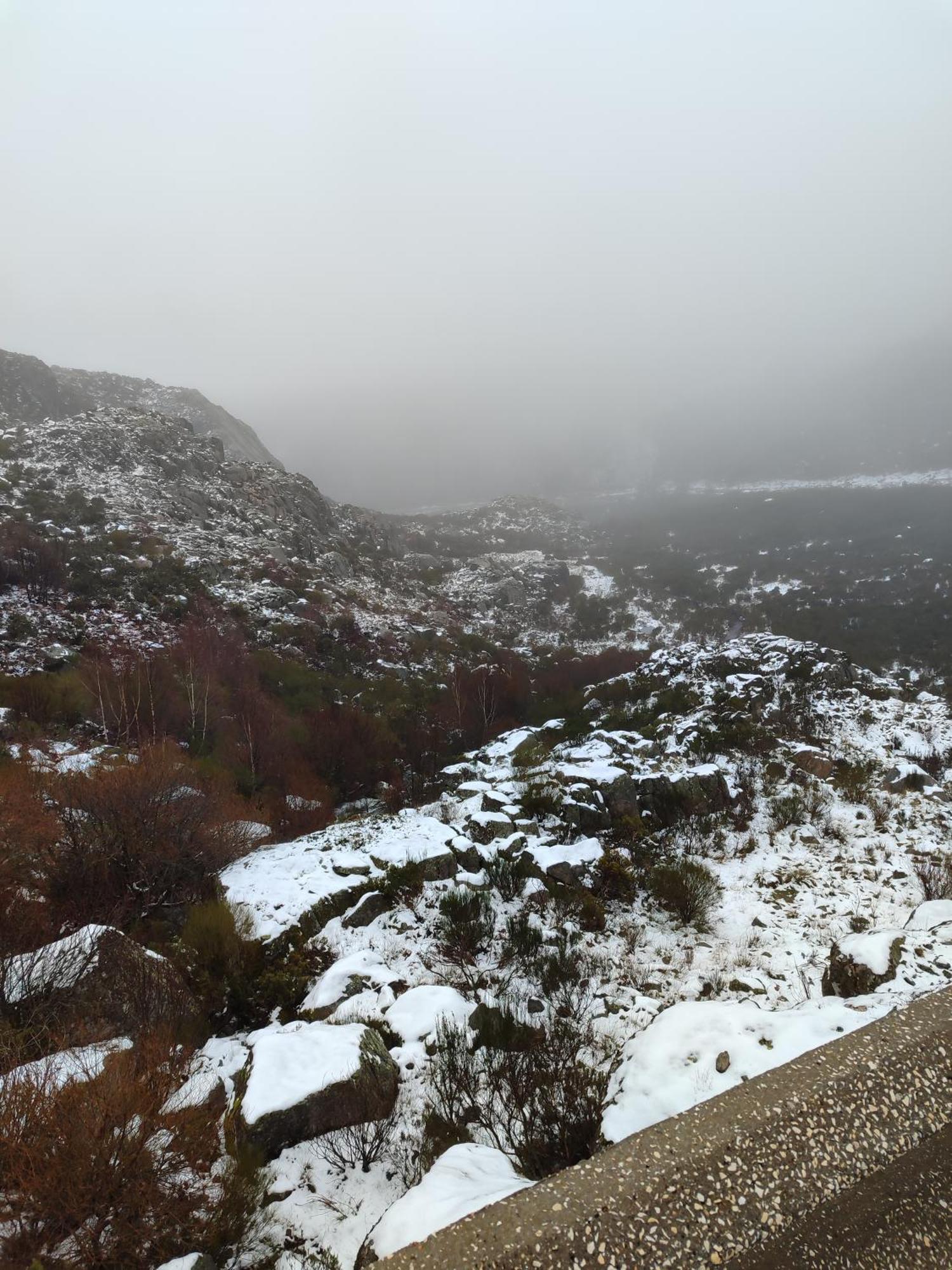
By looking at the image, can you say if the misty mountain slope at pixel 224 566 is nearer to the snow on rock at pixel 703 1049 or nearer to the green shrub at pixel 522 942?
the green shrub at pixel 522 942

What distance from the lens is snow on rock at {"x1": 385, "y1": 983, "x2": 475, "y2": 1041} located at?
4.44 metres

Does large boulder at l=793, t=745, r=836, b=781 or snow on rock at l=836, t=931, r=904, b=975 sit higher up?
snow on rock at l=836, t=931, r=904, b=975

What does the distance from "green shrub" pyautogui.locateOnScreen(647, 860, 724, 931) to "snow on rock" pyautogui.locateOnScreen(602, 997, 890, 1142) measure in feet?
8.82

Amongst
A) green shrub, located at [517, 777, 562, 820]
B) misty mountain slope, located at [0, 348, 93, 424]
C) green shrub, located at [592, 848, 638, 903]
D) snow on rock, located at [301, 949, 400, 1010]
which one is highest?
misty mountain slope, located at [0, 348, 93, 424]

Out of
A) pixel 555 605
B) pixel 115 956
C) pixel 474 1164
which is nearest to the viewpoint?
pixel 474 1164

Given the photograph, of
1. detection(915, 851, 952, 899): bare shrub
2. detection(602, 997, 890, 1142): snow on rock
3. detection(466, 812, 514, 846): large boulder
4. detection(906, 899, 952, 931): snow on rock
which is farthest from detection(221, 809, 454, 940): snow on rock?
detection(915, 851, 952, 899): bare shrub

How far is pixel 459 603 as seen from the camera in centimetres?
4088

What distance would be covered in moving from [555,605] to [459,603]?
1154 cm

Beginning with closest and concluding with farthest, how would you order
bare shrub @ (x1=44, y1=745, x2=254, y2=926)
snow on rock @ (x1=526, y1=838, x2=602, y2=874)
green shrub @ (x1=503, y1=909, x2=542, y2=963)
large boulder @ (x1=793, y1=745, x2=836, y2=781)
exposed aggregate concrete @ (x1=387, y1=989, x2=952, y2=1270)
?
exposed aggregate concrete @ (x1=387, y1=989, x2=952, y2=1270) → green shrub @ (x1=503, y1=909, x2=542, y2=963) → bare shrub @ (x1=44, y1=745, x2=254, y2=926) → snow on rock @ (x1=526, y1=838, x2=602, y2=874) → large boulder @ (x1=793, y1=745, x2=836, y2=781)

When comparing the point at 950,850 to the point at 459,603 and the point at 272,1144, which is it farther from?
the point at 459,603

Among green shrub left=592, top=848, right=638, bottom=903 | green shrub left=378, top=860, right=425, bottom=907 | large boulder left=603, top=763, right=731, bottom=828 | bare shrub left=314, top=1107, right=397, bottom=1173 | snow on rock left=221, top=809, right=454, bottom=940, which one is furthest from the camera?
large boulder left=603, top=763, right=731, bottom=828

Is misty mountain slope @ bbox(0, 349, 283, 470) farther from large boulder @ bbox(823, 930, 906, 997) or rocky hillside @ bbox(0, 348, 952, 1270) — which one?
large boulder @ bbox(823, 930, 906, 997)

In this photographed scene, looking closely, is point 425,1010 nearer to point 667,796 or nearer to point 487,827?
point 487,827

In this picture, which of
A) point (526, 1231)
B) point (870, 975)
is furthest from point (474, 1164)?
point (870, 975)
